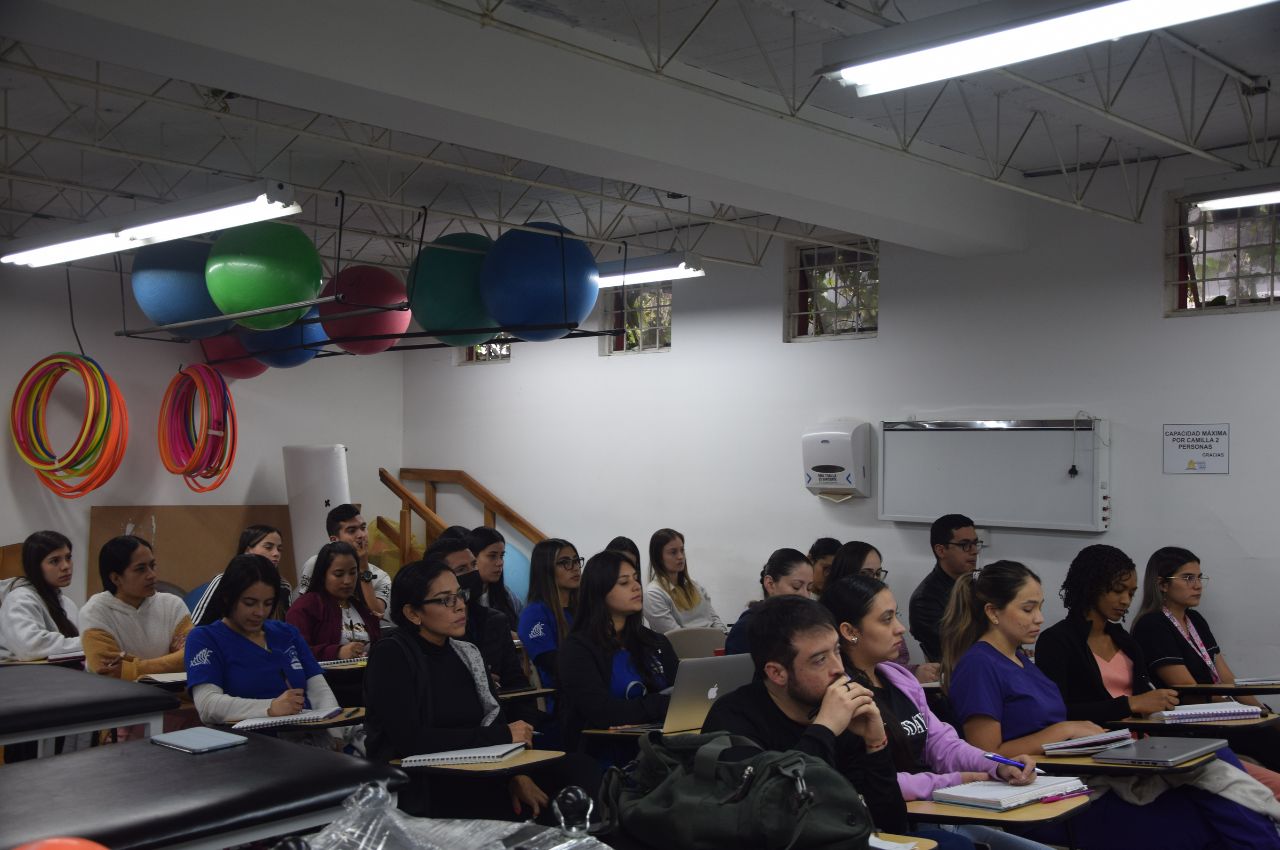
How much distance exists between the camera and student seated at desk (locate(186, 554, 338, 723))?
416cm

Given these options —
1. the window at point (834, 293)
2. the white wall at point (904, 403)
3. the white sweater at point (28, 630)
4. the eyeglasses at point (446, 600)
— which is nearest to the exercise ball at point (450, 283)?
the white sweater at point (28, 630)

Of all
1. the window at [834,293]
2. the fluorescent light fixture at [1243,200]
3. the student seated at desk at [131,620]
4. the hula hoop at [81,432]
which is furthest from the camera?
the hula hoop at [81,432]

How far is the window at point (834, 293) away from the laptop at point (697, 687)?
490 centimetres

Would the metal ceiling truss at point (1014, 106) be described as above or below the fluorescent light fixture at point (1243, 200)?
above

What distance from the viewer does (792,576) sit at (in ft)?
18.3

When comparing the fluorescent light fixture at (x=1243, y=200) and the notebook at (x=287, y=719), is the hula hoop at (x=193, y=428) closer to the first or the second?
the notebook at (x=287, y=719)

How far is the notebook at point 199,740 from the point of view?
246 centimetres

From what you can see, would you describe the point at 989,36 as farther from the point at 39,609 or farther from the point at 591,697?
the point at 39,609

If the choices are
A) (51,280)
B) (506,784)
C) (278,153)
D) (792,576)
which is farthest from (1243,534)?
(51,280)

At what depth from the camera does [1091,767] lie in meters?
3.52

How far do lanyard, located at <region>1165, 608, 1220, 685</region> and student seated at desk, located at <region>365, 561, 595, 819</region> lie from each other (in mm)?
A: 3004

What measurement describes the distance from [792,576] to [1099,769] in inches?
86.1

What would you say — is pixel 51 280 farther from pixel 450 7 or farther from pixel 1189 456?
pixel 1189 456

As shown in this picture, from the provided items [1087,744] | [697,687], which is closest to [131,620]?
[697,687]
